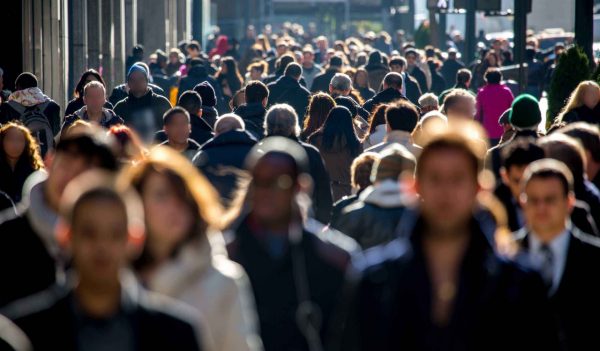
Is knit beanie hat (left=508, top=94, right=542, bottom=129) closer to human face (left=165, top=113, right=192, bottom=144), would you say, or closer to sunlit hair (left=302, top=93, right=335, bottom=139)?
human face (left=165, top=113, right=192, bottom=144)

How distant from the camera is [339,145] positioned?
42.3 ft

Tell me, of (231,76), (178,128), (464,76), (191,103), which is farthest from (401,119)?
(231,76)

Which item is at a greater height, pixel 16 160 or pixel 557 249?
pixel 557 249

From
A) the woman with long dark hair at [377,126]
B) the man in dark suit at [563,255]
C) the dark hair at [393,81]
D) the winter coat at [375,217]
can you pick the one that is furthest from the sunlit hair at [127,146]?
the dark hair at [393,81]

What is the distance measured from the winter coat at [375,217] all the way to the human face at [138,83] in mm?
7789

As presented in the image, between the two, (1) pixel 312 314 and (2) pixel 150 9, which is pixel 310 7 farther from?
(1) pixel 312 314

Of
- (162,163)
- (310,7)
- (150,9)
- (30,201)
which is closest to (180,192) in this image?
(162,163)

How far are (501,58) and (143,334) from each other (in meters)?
29.9

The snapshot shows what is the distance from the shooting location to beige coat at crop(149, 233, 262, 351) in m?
5.14

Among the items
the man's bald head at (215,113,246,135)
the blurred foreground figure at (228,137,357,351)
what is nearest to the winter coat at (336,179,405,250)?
the blurred foreground figure at (228,137,357,351)

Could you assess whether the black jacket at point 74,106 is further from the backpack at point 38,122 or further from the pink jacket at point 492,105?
the pink jacket at point 492,105

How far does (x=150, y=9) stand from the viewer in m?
46.0

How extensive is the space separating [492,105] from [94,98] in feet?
19.1

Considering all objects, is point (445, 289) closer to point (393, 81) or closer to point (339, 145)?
point (339, 145)
